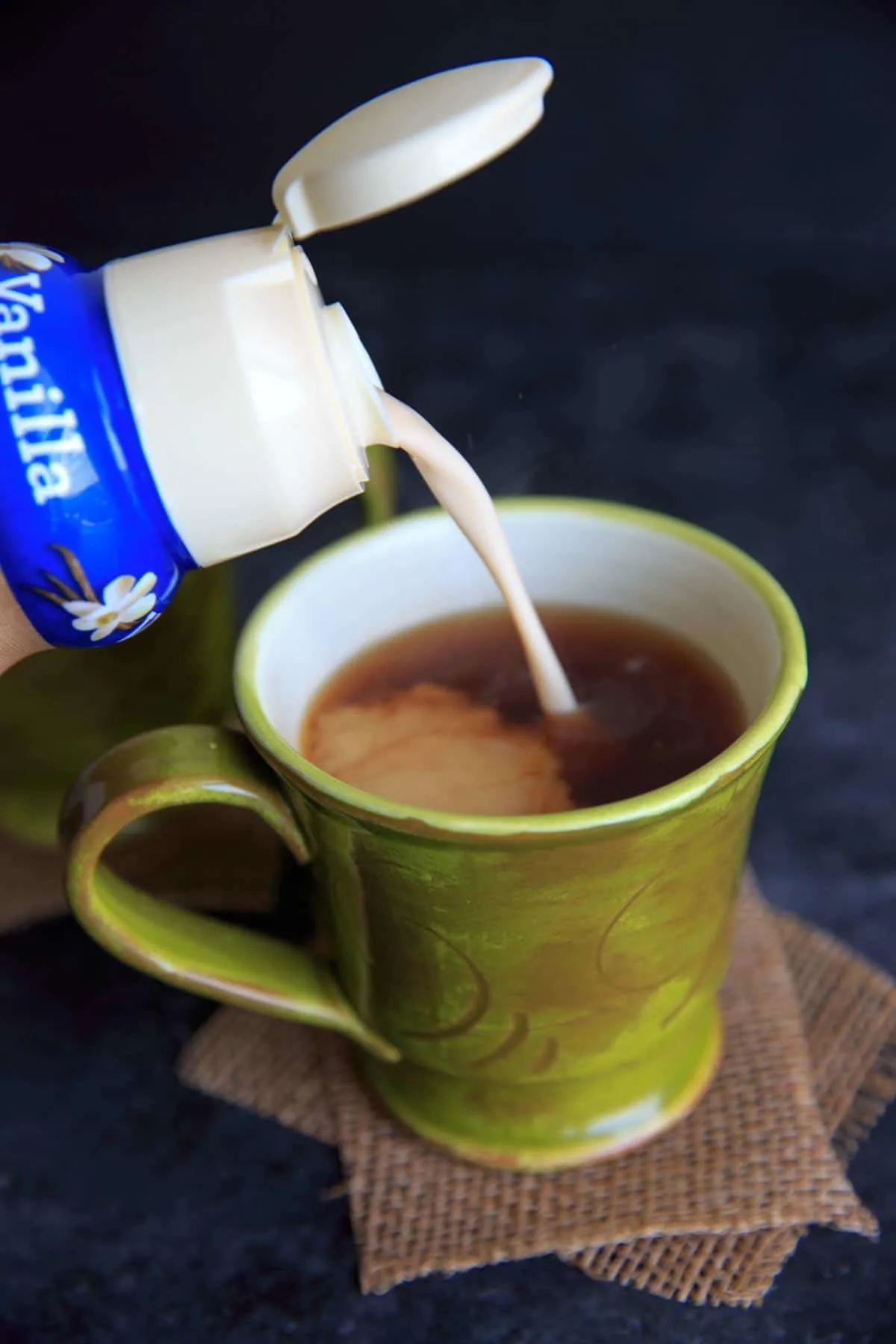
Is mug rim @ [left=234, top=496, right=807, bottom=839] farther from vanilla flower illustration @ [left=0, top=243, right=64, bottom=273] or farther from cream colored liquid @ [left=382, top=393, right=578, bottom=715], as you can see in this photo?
vanilla flower illustration @ [left=0, top=243, right=64, bottom=273]

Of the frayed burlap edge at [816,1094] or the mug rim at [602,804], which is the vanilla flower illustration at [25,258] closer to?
the mug rim at [602,804]

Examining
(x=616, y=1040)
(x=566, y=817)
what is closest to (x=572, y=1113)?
(x=616, y=1040)

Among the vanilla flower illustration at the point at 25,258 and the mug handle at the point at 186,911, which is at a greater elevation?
the vanilla flower illustration at the point at 25,258

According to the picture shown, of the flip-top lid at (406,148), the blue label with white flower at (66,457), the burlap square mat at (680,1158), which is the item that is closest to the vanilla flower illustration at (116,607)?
the blue label with white flower at (66,457)

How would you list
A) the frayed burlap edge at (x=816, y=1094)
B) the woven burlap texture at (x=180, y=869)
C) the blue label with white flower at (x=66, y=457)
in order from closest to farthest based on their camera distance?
the blue label with white flower at (x=66, y=457)
the frayed burlap edge at (x=816, y=1094)
the woven burlap texture at (x=180, y=869)

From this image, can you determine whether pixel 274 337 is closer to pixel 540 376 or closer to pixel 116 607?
pixel 116 607

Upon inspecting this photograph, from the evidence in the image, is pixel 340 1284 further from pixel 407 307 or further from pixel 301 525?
pixel 407 307
